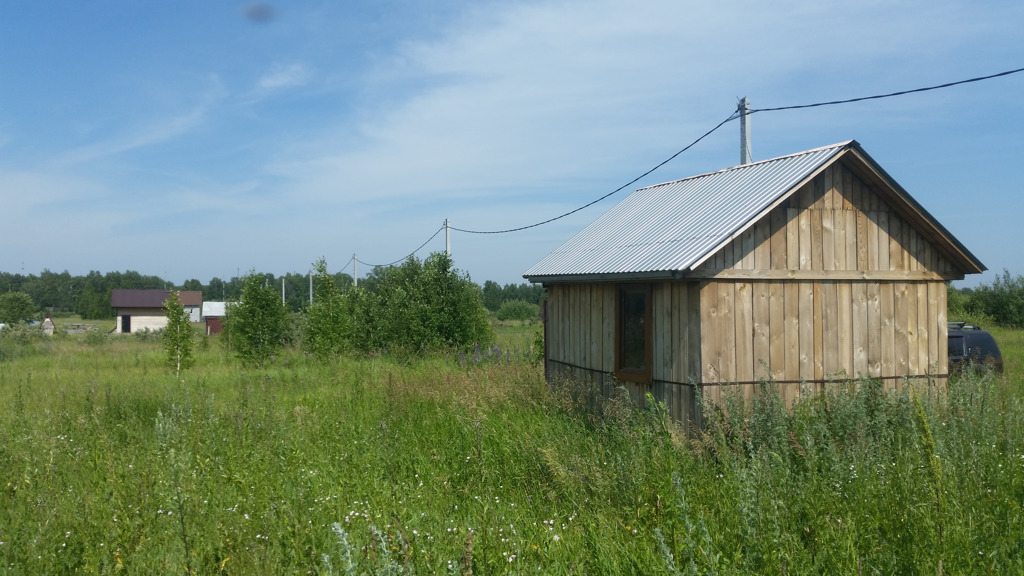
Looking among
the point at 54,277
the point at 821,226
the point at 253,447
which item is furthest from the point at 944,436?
the point at 54,277

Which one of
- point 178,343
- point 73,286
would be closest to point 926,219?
Result: point 178,343

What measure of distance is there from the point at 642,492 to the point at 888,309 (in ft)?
17.5

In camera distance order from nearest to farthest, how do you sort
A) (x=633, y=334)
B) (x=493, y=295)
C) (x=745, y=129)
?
(x=633, y=334)
(x=745, y=129)
(x=493, y=295)

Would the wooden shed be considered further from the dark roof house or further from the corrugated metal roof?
the dark roof house

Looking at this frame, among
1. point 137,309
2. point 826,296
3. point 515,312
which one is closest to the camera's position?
point 826,296

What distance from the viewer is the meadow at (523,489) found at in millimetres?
4668

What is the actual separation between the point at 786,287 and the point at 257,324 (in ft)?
59.5

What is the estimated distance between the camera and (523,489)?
24.4 ft

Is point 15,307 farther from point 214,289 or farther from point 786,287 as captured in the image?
point 786,287

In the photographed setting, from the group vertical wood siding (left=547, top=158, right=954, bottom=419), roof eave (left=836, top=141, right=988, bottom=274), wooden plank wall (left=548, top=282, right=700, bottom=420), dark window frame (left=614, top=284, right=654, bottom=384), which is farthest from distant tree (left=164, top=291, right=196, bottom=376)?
roof eave (left=836, top=141, right=988, bottom=274)

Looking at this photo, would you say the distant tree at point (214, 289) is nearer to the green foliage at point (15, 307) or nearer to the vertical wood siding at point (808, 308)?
the green foliage at point (15, 307)

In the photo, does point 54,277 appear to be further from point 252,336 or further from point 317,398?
point 317,398

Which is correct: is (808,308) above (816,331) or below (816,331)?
above

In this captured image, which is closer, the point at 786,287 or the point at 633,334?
the point at 786,287
